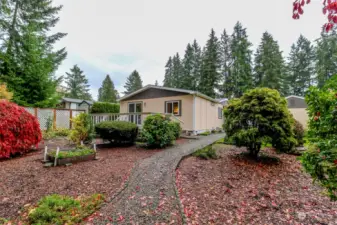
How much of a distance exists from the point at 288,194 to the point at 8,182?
6217mm

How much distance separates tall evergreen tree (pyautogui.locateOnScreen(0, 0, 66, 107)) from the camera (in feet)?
37.4

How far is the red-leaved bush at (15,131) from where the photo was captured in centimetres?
517

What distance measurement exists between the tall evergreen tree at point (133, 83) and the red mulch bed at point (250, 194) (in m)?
35.5

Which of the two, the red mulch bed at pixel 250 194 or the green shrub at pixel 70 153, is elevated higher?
the green shrub at pixel 70 153

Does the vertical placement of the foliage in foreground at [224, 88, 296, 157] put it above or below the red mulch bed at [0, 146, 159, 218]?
above

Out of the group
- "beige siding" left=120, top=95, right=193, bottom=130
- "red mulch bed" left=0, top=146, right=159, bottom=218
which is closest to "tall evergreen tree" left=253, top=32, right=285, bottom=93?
"beige siding" left=120, top=95, right=193, bottom=130

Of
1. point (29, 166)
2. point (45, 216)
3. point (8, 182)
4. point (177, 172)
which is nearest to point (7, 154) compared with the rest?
point (29, 166)

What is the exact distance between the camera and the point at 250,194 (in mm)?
3641

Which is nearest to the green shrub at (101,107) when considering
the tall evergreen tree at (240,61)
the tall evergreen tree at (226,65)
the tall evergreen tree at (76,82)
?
the tall evergreen tree at (226,65)

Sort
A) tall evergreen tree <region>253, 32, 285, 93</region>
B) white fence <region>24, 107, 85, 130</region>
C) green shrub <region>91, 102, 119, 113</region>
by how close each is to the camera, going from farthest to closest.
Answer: tall evergreen tree <region>253, 32, 285, 93</region> < green shrub <region>91, 102, 119, 113</region> < white fence <region>24, 107, 85, 130</region>

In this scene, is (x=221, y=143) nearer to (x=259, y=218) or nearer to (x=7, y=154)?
(x=259, y=218)

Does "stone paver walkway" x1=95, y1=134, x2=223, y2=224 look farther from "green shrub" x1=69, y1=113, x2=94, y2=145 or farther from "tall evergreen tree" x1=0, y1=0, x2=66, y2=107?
"tall evergreen tree" x1=0, y1=0, x2=66, y2=107

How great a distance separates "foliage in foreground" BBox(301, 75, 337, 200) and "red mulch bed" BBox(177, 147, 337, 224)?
1.29 metres

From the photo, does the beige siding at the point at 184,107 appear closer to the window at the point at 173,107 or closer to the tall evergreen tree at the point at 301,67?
the window at the point at 173,107
